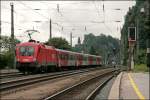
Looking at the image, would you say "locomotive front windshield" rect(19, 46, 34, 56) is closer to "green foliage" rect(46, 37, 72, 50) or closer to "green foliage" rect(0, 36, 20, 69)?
"green foliage" rect(0, 36, 20, 69)

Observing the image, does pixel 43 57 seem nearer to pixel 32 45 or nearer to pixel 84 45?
pixel 32 45

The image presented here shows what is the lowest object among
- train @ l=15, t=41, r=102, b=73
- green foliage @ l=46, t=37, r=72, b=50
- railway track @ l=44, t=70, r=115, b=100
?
railway track @ l=44, t=70, r=115, b=100

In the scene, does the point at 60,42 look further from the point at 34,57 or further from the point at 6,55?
the point at 34,57

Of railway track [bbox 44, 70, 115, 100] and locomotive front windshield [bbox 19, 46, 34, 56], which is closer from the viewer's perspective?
railway track [bbox 44, 70, 115, 100]

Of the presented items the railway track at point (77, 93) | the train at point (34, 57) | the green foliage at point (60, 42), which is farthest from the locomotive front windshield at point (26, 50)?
the green foliage at point (60, 42)

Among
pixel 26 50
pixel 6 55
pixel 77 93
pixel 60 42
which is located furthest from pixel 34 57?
pixel 60 42

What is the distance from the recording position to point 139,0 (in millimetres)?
144000

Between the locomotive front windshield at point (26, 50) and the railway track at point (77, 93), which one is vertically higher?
the locomotive front windshield at point (26, 50)

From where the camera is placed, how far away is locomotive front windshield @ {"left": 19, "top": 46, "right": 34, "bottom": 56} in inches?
1793

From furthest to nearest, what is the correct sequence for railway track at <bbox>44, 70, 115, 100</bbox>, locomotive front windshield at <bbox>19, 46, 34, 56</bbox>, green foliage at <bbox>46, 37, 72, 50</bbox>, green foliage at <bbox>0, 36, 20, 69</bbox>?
green foliage at <bbox>46, 37, 72, 50</bbox> → green foliage at <bbox>0, 36, 20, 69</bbox> → locomotive front windshield at <bbox>19, 46, 34, 56</bbox> → railway track at <bbox>44, 70, 115, 100</bbox>

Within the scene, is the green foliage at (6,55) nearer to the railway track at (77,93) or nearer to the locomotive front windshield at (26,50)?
the locomotive front windshield at (26,50)

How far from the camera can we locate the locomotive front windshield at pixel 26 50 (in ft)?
149

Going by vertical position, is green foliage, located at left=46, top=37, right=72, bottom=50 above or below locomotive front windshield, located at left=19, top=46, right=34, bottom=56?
above

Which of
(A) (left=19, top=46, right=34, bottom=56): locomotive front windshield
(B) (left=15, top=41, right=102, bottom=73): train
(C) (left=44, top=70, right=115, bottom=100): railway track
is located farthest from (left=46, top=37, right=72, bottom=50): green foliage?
(C) (left=44, top=70, right=115, bottom=100): railway track
